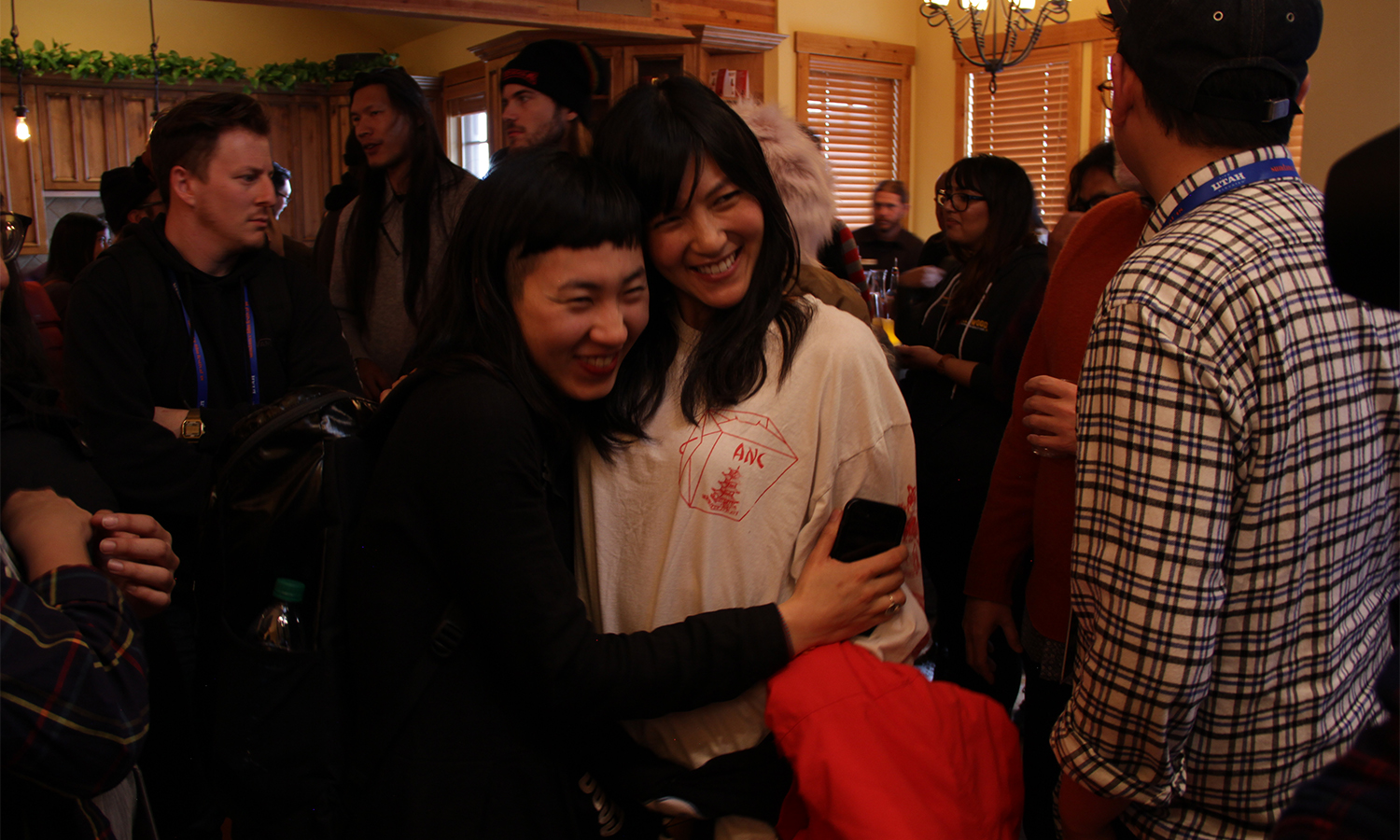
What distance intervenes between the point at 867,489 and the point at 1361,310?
611 mm

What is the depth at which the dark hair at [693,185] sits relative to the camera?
1.33 m

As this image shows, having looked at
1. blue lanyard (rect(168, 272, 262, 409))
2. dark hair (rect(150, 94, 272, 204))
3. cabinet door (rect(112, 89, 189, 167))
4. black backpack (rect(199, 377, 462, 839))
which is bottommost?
black backpack (rect(199, 377, 462, 839))

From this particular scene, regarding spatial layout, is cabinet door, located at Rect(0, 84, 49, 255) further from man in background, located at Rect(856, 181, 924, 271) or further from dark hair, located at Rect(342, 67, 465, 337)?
man in background, located at Rect(856, 181, 924, 271)

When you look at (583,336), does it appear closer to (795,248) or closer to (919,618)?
(795,248)

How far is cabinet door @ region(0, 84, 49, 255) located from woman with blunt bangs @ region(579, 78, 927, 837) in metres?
8.64

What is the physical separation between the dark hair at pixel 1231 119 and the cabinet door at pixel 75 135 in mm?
9329

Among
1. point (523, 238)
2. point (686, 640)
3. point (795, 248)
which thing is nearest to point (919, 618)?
point (686, 640)

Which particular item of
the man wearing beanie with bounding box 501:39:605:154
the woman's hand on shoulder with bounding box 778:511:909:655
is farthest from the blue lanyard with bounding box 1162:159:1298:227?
the man wearing beanie with bounding box 501:39:605:154

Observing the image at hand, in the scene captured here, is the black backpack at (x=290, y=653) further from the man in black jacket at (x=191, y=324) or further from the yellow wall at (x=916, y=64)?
the yellow wall at (x=916, y=64)

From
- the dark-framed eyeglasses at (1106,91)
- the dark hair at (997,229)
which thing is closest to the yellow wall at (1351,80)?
the dark-framed eyeglasses at (1106,91)

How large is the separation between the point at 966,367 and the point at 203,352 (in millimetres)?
2079

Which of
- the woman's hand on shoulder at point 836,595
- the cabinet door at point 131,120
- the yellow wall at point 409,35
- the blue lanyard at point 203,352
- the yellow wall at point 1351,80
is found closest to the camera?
the woman's hand on shoulder at point 836,595

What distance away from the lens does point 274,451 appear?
1.20 meters

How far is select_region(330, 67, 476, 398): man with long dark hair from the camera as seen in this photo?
9.49 ft
